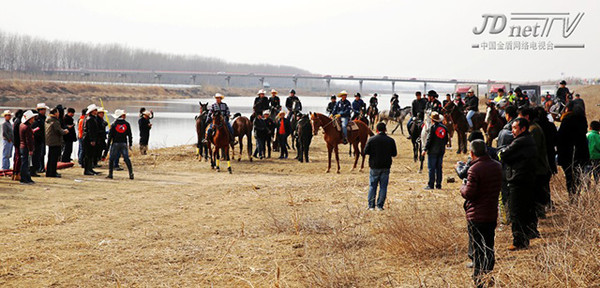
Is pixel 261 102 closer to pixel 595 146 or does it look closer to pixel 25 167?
pixel 25 167

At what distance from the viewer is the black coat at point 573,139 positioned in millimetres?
9578

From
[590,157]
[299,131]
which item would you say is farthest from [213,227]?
[299,131]

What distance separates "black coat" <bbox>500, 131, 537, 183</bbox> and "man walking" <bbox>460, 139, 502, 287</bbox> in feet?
3.60

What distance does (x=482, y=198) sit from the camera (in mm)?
6500

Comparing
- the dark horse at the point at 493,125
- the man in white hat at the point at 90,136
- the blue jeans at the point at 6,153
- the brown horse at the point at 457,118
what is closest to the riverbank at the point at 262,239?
the man in white hat at the point at 90,136

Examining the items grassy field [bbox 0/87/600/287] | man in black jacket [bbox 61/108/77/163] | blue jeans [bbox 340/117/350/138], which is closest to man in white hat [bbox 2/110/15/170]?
man in black jacket [bbox 61/108/77/163]

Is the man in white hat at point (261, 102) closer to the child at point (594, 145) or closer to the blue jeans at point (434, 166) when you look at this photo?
the blue jeans at point (434, 166)

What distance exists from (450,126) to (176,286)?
16.6 m

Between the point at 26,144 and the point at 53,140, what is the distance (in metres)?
1.37

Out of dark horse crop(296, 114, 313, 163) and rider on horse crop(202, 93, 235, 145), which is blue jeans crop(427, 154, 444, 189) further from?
rider on horse crop(202, 93, 235, 145)

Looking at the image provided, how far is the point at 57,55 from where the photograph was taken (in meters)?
147

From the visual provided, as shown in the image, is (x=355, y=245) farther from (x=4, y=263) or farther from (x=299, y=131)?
(x=299, y=131)

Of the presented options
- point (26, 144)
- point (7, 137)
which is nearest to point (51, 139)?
point (26, 144)

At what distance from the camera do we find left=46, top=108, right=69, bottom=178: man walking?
15.5 meters
